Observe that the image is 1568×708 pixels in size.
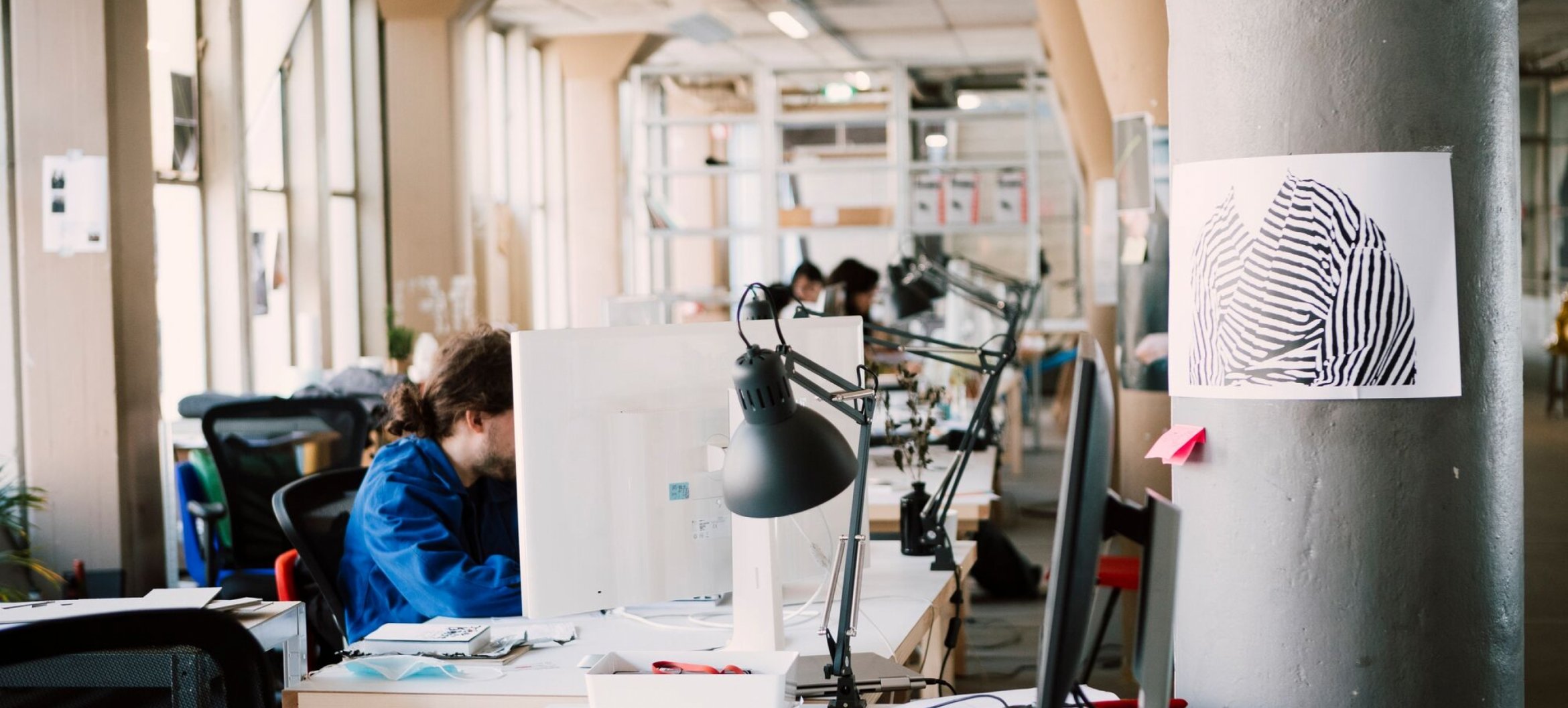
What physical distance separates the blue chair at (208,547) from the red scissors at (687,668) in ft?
7.80

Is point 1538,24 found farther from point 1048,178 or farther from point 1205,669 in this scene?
point 1205,669

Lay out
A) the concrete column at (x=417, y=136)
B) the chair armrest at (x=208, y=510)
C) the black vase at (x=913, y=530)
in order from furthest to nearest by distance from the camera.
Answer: the concrete column at (x=417, y=136)
the chair armrest at (x=208, y=510)
the black vase at (x=913, y=530)

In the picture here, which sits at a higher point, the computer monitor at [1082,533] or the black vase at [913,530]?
the computer monitor at [1082,533]

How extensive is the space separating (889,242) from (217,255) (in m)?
6.34

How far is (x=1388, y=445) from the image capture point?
1651mm

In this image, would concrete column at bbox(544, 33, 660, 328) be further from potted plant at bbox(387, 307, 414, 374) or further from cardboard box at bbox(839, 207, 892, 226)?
potted plant at bbox(387, 307, 414, 374)

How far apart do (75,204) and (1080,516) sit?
14.2 ft

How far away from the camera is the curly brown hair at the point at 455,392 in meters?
2.58

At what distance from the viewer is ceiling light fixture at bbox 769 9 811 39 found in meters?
10.3

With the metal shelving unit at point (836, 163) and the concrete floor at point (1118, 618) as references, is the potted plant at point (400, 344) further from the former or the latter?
the concrete floor at point (1118, 618)

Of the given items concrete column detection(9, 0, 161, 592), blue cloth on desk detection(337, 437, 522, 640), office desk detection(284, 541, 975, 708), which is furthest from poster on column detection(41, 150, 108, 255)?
office desk detection(284, 541, 975, 708)

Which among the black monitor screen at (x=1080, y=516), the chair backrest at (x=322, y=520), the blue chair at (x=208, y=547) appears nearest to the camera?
the black monitor screen at (x=1080, y=516)

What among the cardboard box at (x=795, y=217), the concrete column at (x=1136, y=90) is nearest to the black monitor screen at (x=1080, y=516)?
the concrete column at (x=1136, y=90)

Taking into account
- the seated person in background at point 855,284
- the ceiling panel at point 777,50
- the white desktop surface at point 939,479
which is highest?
the ceiling panel at point 777,50
